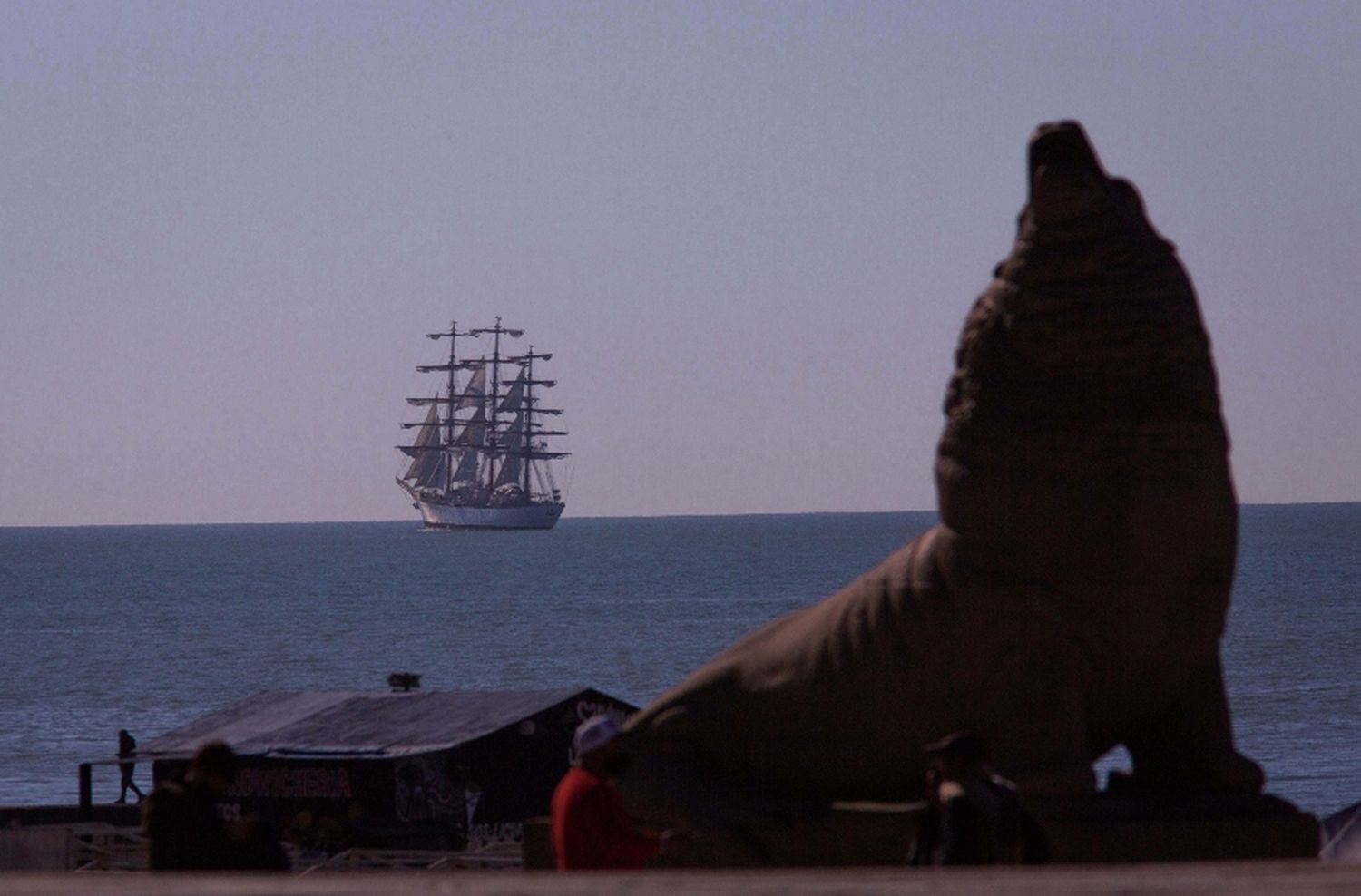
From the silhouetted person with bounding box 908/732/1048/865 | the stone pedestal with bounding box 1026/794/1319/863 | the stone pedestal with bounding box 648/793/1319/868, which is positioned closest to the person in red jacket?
the silhouetted person with bounding box 908/732/1048/865

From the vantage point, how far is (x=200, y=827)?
6352 mm

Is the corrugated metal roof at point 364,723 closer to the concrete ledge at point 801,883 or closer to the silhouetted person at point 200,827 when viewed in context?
the silhouetted person at point 200,827

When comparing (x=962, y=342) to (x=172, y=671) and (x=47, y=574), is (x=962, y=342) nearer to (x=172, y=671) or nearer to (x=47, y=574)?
(x=172, y=671)

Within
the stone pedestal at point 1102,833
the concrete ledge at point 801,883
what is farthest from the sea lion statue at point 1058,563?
the concrete ledge at point 801,883

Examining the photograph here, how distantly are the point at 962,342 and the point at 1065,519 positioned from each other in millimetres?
775

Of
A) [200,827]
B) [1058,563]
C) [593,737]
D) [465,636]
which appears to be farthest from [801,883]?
[465,636]

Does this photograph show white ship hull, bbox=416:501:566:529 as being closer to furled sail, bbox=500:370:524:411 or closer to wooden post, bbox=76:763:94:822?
furled sail, bbox=500:370:524:411

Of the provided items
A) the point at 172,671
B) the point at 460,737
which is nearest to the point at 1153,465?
the point at 460,737

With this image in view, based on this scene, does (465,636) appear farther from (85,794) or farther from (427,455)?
(427,455)

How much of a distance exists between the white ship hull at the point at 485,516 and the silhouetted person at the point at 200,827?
150602 millimetres

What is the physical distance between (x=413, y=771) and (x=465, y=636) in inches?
2084

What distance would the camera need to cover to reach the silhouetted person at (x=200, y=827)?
6320 millimetres

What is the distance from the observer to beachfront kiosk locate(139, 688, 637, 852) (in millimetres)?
16094

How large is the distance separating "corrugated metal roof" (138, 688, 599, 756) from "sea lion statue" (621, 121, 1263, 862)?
8521mm
